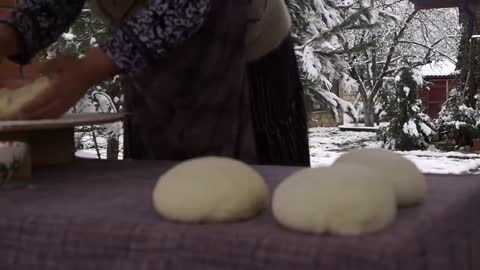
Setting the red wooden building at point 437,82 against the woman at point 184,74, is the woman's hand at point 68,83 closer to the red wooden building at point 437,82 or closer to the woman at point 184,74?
the woman at point 184,74

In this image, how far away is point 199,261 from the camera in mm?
563

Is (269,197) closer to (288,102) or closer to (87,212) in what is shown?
(87,212)

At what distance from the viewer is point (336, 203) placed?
55 cm

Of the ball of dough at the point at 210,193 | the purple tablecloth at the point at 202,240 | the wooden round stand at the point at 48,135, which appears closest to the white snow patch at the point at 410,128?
the wooden round stand at the point at 48,135

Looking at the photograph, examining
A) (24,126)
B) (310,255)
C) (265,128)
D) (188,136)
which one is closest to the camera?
(310,255)

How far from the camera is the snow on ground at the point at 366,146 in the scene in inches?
244

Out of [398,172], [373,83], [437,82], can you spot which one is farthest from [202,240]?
[437,82]

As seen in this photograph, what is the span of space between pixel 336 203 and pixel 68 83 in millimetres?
574

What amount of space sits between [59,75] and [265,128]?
1.62ft

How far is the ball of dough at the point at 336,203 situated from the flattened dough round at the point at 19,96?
1.82 feet

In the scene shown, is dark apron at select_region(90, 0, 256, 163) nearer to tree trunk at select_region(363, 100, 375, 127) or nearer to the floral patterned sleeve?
the floral patterned sleeve

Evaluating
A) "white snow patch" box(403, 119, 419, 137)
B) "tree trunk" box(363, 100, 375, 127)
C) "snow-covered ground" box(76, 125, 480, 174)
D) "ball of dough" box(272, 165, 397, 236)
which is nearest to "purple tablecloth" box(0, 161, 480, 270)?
"ball of dough" box(272, 165, 397, 236)

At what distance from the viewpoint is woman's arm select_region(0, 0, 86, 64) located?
4.08 ft

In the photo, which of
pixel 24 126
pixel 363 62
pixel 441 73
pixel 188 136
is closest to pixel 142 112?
pixel 188 136
